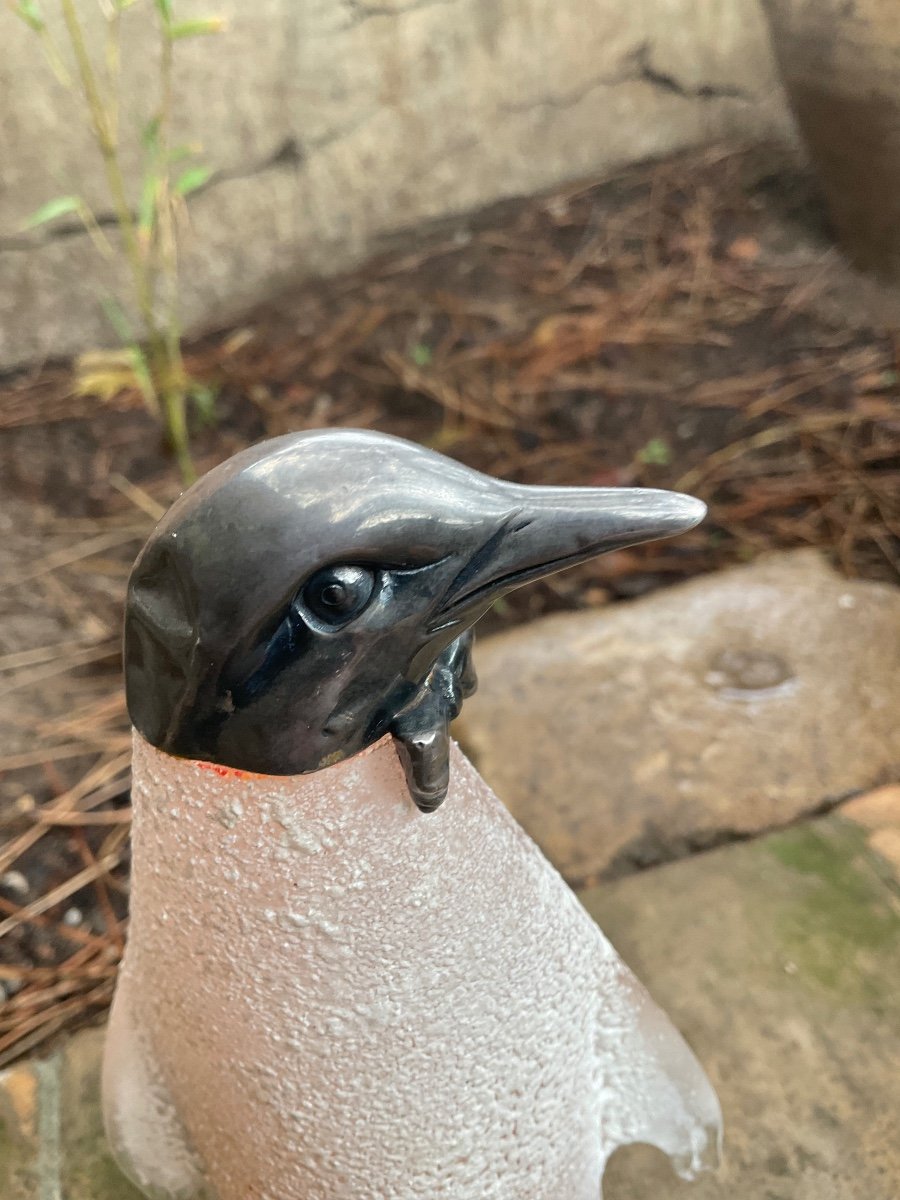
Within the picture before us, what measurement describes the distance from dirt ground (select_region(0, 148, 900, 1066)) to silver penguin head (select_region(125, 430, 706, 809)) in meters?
0.77

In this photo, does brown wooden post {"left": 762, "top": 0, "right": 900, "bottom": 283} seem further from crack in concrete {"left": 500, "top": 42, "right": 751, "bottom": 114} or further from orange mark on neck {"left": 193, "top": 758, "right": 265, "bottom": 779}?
orange mark on neck {"left": 193, "top": 758, "right": 265, "bottom": 779}

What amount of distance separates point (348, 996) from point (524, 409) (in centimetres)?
144

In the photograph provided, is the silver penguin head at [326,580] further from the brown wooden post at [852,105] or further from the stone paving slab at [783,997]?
the brown wooden post at [852,105]

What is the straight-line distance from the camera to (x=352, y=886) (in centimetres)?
58

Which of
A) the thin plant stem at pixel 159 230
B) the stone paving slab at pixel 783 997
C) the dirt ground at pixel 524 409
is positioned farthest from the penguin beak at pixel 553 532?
the thin plant stem at pixel 159 230

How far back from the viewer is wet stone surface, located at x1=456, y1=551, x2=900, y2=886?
3.88 ft

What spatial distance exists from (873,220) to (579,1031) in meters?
1.79

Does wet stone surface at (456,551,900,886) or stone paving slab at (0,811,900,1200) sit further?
wet stone surface at (456,551,900,886)

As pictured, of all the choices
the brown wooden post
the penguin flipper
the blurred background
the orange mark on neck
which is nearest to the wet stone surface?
the blurred background

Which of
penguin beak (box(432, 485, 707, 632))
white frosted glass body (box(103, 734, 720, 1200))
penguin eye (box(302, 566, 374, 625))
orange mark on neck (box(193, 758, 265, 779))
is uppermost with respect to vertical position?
penguin eye (box(302, 566, 374, 625))

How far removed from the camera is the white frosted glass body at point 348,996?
1.89 feet

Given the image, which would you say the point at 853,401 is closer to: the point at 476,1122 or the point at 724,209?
the point at 724,209

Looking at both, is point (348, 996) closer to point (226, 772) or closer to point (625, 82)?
point (226, 772)

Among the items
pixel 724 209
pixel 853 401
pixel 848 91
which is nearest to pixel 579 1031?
pixel 853 401
